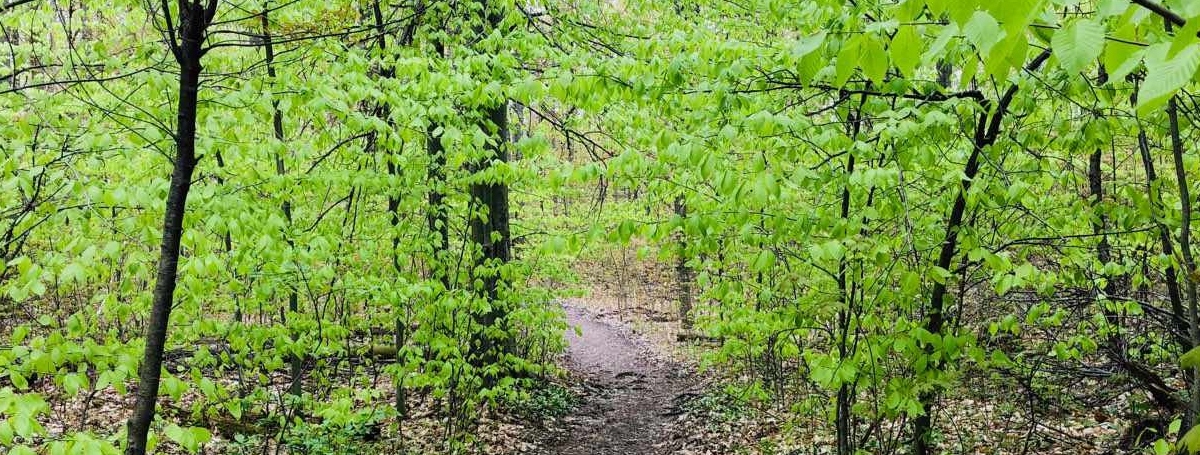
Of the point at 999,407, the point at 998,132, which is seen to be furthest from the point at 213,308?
the point at 999,407

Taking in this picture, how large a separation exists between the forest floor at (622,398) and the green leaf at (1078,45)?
7701 mm

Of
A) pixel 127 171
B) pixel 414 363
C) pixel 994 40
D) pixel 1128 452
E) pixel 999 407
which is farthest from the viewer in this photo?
pixel 999 407

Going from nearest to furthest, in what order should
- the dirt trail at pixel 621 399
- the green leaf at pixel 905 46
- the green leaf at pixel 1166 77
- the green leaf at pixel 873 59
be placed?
1. the green leaf at pixel 1166 77
2. the green leaf at pixel 905 46
3. the green leaf at pixel 873 59
4. the dirt trail at pixel 621 399

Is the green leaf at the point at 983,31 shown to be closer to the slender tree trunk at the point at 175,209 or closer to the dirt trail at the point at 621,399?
the slender tree trunk at the point at 175,209

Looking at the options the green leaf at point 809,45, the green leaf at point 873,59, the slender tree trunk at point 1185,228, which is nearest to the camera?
the green leaf at point 873,59

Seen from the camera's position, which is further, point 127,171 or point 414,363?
point 414,363

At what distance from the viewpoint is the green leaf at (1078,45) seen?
121 centimetres

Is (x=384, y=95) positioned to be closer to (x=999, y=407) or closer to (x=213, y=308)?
(x=213, y=308)

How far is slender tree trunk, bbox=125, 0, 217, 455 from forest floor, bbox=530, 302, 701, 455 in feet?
20.1

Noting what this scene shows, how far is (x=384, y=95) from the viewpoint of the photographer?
461 centimetres

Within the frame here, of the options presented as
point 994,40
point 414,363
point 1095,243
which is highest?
point 994,40

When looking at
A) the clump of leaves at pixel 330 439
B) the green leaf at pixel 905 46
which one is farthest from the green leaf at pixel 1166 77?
the clump of leaves at pixel 330 439

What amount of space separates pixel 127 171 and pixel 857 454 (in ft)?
21.2

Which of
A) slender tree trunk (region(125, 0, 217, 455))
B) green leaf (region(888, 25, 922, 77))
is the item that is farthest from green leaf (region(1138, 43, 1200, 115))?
slender tree trunk (region(125, 0, 217, 455))
